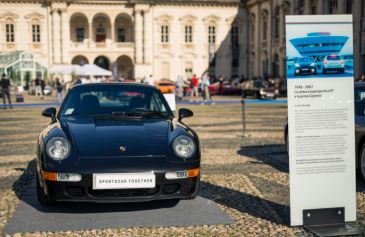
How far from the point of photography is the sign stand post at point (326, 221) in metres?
4.90

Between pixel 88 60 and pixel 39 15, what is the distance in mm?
7007

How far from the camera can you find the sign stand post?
4.90m

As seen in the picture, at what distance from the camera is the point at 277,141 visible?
11.7 metres

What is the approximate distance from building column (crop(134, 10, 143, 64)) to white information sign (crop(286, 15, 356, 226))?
52.4m

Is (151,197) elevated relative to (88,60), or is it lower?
lower

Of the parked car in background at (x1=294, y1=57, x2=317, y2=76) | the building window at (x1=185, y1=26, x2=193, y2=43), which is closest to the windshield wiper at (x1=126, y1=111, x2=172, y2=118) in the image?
the parked car in background at (x1=294, y1=57, x2=317, y2=76)

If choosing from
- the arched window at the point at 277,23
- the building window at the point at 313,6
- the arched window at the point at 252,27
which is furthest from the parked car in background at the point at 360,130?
the arched window at the point at 252,27

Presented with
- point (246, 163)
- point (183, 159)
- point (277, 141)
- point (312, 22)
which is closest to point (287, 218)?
point (183, 159)

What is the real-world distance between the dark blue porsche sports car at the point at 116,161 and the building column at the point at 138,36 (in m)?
50.9

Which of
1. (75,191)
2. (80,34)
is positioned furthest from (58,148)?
(80,34)

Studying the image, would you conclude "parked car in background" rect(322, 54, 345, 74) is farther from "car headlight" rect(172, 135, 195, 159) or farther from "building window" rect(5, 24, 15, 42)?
"building window" rect(5, 24, 15, 42)

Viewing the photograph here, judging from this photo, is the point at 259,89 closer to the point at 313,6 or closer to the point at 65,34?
the point at 313,6

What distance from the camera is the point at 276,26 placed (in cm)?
4984

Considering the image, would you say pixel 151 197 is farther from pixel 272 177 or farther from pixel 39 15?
pixel 39 15
